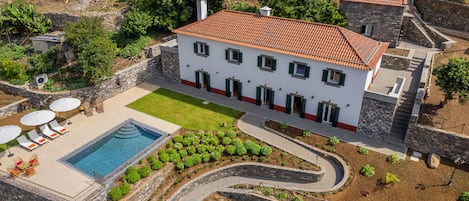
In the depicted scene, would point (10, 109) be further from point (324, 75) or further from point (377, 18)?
point (377, 18)

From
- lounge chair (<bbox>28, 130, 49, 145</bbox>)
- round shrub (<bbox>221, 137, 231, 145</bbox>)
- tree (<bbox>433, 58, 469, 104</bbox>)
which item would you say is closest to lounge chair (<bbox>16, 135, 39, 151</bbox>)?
lounge chair (<bbox>28, 130, 49, 145</bbox>)

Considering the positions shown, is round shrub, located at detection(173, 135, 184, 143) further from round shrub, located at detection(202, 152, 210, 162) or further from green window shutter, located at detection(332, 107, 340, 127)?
green window shutter, located at detection(332, 107, 340, 127)

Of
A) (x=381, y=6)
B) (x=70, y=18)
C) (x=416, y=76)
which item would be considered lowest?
(x=416, y=76)

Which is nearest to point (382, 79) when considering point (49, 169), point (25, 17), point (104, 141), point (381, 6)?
point (381, 6)

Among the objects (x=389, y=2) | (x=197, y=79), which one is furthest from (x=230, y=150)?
(x=389, y=2)

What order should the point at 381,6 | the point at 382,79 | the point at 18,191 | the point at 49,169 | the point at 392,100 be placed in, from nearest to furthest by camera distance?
the point at 18,191, the point at 49,169, the point at 392,100, the point at 382,79, the point at 381,6

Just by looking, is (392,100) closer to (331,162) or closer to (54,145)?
(331,162)
